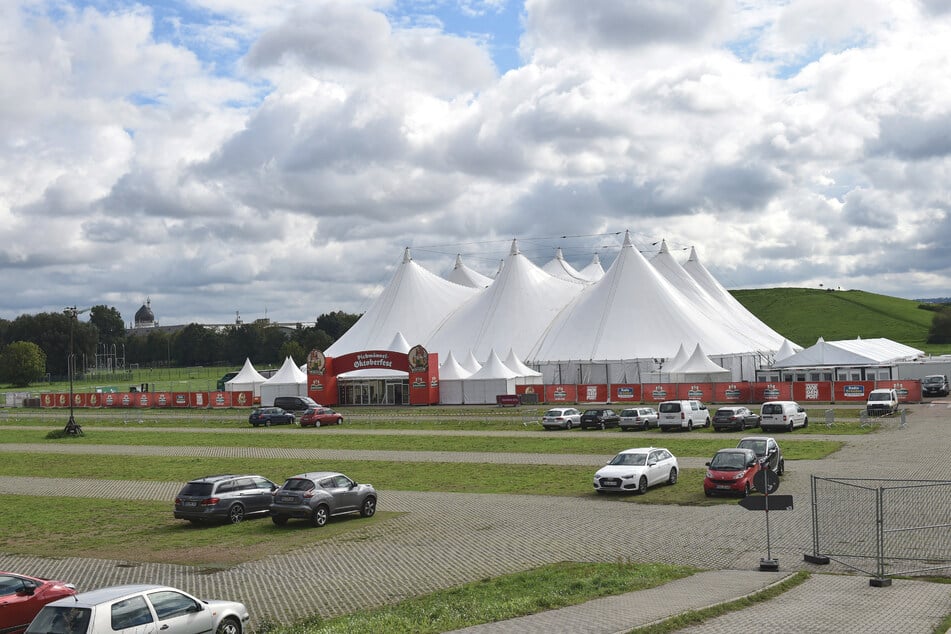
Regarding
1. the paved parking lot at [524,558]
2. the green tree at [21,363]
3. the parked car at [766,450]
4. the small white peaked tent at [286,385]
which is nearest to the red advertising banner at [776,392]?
the paved parking lot at [524,558]

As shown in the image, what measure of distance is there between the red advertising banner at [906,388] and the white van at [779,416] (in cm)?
1889

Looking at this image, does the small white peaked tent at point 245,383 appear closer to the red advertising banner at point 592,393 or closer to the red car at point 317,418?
the red car at point 317,418

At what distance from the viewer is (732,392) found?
6325 centimetres

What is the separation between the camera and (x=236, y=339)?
592 ft

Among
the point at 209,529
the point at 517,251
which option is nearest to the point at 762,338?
the point at 517,251

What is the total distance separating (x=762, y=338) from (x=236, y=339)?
393 ft

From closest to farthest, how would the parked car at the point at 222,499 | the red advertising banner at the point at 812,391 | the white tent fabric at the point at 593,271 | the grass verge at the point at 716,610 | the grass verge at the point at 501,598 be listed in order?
the grass verge at the point at 716,610 → the grass verge at the point at 501,598 → the parked car at the point at 222,499 → the red advertising banner at the point at 812,391 → the white tent fabric at the point at 593,271

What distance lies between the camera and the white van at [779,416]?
43875 mm

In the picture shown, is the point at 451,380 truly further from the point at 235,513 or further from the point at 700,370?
the point at 235,513

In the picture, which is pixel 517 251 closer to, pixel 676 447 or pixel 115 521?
pixel 676 447

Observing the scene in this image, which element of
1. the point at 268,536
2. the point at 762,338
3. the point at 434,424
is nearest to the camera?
the point at 268,536

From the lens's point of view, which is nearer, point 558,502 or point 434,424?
point 558,502

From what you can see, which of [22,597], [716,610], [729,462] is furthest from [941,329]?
[22,597]

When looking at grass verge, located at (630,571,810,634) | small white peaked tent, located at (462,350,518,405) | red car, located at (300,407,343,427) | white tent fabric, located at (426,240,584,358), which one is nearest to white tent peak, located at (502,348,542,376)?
small white peaked tent, located at (462,350,518,405)
